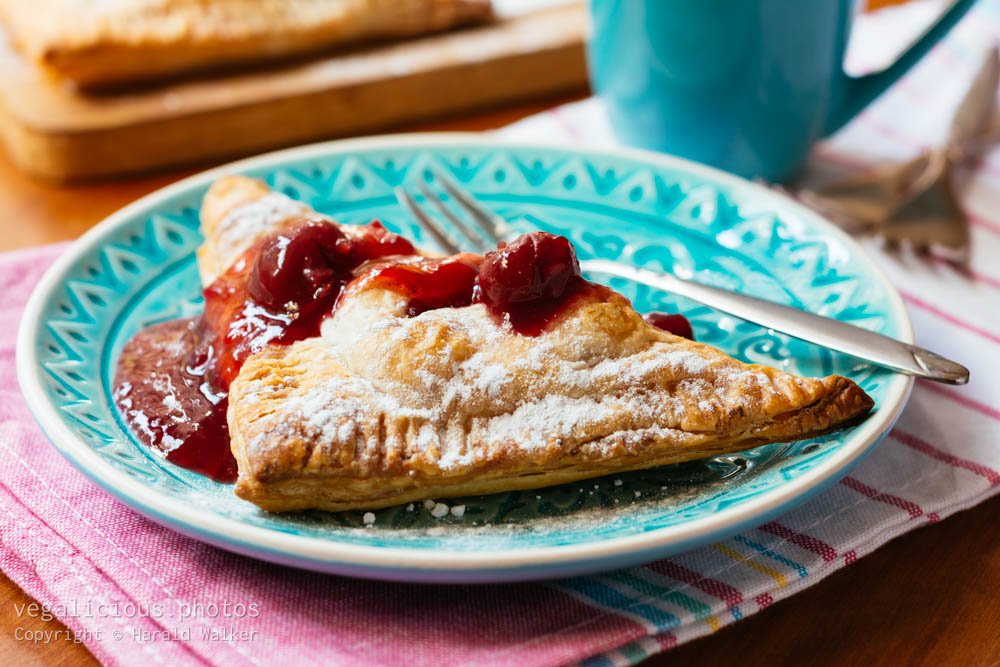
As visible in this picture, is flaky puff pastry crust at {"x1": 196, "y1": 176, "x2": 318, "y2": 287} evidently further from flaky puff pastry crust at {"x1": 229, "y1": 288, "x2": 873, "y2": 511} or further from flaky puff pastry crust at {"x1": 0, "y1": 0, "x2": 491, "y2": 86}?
flaky puff pastry crust at {"x1": 0, "y1": 0, "x2": 491, "y2": 86}

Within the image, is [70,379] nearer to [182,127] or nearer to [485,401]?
[485,401]

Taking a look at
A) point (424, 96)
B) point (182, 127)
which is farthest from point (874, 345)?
point (182, 127)

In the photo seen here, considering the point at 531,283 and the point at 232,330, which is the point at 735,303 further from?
the point at 232,330

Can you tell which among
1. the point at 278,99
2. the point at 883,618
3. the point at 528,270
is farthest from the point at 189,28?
the point at 883,618

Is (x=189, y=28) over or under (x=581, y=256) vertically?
over

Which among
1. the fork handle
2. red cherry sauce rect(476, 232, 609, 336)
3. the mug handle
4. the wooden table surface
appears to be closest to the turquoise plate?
the fork handle

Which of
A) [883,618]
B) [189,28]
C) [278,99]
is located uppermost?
[189,28]
